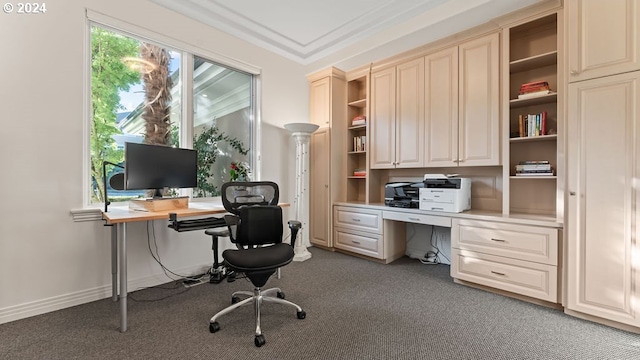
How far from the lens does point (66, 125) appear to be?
2.31m

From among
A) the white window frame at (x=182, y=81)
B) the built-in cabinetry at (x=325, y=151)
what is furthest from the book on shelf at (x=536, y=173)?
the white window frame at (x=182, y=81)

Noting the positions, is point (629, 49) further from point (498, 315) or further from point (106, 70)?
point (106, 70)

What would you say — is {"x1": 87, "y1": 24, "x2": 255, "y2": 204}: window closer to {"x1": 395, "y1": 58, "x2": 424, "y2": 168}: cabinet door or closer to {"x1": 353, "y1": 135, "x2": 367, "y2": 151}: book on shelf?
{"x1": 353, "y1": 135, "x2": 367, "y2": 151}: book on shelf

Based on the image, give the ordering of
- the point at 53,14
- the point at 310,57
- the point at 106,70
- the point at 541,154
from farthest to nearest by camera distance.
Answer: the point at 310,57, the point at 541,154, the point at 106,70, the point at 53,14

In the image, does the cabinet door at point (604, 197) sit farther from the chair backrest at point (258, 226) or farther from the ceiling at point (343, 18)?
the chair backrest at point (258, 226)

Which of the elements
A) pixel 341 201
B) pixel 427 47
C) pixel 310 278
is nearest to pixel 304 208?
pixel 341 201

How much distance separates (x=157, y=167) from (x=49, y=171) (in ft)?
2.52

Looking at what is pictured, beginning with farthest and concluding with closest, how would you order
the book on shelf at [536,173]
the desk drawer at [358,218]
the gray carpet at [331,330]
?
the desk drawer at [358,218], the book on shelf at [536,173], the gray carpet at [331,330]

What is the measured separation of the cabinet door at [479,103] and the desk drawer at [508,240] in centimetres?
70

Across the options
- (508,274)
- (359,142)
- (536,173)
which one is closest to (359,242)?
(359,142)

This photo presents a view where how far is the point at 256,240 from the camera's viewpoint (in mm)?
2256

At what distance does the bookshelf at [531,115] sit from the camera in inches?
105

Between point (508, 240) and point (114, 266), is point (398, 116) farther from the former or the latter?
point (114, 266)

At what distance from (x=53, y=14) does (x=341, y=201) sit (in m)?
3.54
